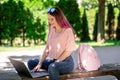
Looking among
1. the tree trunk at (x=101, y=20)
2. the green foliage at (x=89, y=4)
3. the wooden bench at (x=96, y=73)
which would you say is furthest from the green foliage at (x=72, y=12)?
the wooden bench at (x=96, y=73)

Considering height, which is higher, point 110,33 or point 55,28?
point 55,28

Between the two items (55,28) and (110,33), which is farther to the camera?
(110,33)

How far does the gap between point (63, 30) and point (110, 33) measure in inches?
788

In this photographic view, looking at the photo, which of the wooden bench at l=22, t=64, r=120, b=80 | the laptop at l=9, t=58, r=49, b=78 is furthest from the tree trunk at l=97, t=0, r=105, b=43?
the laptop at l=9, t=58, r=49, b=78

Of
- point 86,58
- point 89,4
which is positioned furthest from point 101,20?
point 89,4

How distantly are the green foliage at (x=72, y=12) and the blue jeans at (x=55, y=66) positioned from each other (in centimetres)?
1682

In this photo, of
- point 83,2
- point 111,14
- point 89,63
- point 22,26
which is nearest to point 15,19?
point 22,26

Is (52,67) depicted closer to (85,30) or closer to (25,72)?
(25,72)

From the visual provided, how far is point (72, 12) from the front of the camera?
23453 mm

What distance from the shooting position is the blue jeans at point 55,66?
5969 millimetres

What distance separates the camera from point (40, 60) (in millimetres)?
6344

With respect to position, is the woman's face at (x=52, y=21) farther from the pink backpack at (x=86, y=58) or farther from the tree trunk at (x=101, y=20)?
the tree trunk at (x=101, y=20)

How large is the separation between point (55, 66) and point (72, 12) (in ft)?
57.6

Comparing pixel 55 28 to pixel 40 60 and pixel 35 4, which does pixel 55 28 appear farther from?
pixel 35 4
